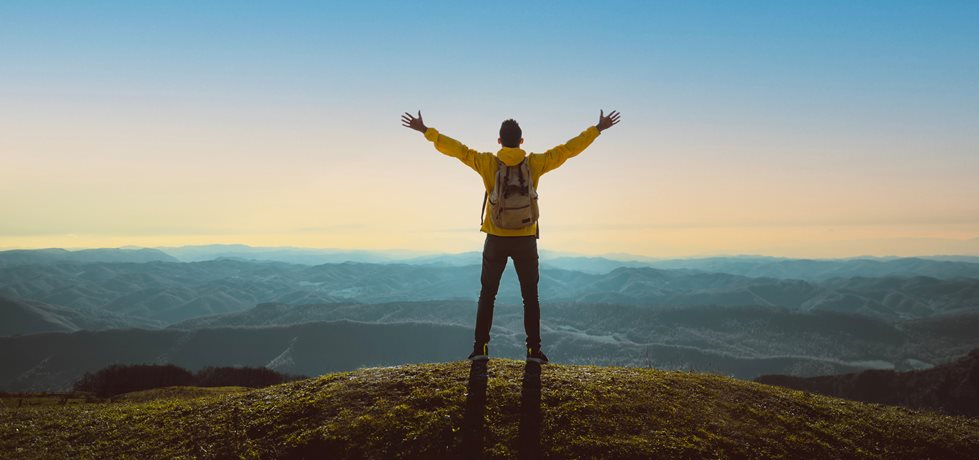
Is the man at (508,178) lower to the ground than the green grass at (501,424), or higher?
higher

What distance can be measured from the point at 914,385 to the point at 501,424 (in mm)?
187830

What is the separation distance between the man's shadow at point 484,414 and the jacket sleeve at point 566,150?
4.60m

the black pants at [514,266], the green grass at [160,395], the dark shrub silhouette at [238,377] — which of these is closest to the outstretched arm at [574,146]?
the black pants at [514,266]

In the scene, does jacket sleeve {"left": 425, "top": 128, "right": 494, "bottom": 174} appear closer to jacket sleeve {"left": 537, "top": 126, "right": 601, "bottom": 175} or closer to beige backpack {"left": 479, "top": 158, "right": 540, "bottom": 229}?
beige backpack {"left": 479, "top": 158, "right": 540, "bottom": 229}

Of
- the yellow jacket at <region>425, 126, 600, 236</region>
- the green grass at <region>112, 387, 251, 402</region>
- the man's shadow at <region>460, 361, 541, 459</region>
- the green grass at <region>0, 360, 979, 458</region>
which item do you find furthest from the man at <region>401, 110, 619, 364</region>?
the green grass at <region>112, 387, 251, 402</region>

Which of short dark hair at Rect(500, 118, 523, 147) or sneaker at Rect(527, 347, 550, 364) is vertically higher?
short dark hair at Rect(500, 118, 523, 147)

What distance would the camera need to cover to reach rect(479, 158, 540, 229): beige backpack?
32.9 feet

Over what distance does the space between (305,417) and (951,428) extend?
1435 cm

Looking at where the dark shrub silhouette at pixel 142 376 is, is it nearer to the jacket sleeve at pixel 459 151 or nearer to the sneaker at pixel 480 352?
the sneaker at pixel 480 352

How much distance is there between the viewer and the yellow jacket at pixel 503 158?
33.6 feet

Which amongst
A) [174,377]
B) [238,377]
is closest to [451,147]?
[238,377]

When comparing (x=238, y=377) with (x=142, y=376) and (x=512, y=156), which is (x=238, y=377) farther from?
(x=512, y=156)

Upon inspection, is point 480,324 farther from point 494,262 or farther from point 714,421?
point 714,421

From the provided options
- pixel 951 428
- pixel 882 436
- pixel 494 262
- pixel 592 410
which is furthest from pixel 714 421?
pixel 951 428
